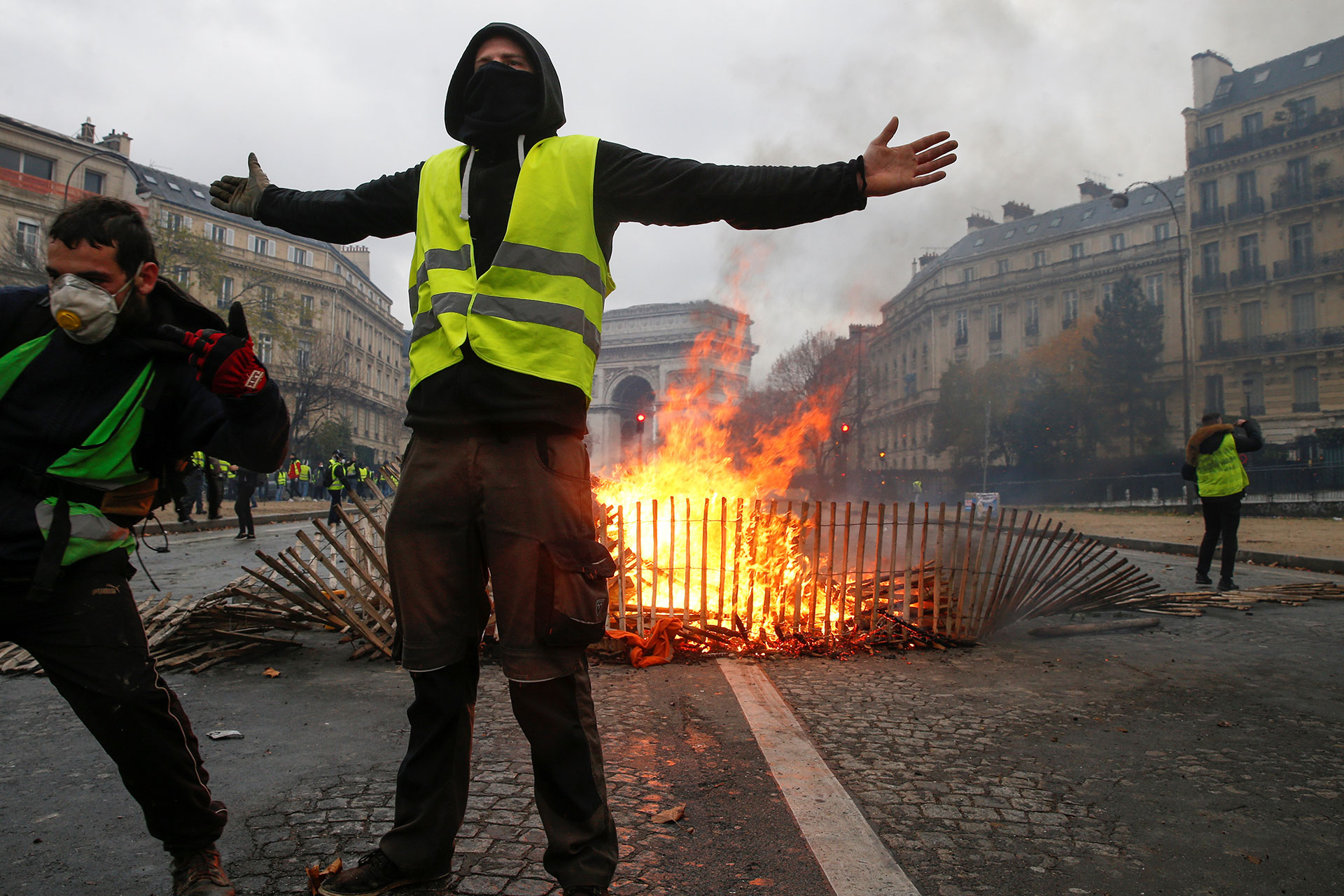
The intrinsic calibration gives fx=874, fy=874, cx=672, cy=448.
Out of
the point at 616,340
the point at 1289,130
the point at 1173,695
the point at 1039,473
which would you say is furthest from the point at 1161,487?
the point at 616,340

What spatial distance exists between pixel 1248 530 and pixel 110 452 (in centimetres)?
2174

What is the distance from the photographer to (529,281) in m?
2.21

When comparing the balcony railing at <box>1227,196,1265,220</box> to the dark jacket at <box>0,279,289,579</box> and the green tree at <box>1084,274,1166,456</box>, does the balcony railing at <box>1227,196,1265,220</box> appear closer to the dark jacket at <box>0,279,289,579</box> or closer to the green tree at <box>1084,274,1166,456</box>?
the green tree at <box>1084,274,1166,456</box>

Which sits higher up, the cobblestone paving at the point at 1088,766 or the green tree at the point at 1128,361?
the green tree at the point at 1128,361

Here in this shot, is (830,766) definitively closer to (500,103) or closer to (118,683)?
(118,683)

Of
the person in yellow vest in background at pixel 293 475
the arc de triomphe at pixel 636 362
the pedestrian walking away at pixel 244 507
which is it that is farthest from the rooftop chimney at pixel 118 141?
the pedestrian walking away at pixel 244 507

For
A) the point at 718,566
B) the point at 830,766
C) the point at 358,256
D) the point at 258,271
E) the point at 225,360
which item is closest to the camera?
the point at 225,360

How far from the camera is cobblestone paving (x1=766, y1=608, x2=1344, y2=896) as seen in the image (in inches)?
98.8

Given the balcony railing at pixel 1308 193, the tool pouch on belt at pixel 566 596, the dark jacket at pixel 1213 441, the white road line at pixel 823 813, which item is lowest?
the white road line at pixel 823 813

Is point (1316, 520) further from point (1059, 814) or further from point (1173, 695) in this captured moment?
point (1059, 814)

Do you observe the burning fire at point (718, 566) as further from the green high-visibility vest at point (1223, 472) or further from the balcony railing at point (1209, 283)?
the balcony railing at point (1209, 283)

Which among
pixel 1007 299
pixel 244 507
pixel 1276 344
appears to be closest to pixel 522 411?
pixel 244 507

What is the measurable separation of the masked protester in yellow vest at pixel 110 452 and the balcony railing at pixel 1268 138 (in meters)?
54.1

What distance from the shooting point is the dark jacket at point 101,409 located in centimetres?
211
